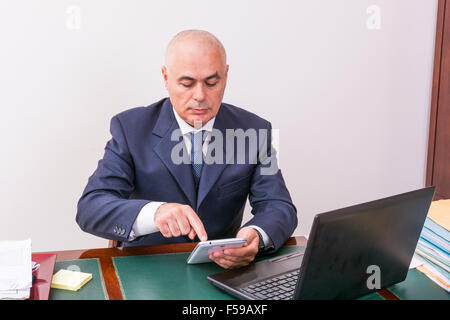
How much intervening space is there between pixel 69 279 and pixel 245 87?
6.11 feet

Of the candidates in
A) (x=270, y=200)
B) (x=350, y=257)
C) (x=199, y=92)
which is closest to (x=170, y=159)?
(x=199, y=92)

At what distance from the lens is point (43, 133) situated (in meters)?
2.68

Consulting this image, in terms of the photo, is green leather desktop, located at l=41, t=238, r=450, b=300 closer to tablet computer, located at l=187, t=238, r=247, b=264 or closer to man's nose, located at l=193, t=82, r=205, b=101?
tablet computer, located at l=187, t=238, r=247, b=264

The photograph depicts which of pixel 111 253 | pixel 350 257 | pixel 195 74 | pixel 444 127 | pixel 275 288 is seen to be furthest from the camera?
pixel 444 127

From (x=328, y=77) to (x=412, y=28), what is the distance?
0.67 m

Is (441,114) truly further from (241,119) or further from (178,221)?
(178,221)

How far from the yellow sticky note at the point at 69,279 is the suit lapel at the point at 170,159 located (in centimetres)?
66

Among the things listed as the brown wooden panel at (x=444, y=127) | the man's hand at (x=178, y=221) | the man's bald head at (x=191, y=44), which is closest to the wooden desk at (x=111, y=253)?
the man's hand at (x=178, y=221)

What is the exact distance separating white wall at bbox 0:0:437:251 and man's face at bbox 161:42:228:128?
90 cm

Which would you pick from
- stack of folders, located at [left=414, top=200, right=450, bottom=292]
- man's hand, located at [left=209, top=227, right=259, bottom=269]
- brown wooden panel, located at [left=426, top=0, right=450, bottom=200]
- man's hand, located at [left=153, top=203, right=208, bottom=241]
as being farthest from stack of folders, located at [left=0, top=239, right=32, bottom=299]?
brown wooden panel, located at [left=426, top=0, right=450, bottom=200]

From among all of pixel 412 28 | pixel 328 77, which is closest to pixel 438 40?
pixel 412 28

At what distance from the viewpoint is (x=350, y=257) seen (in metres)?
1.13

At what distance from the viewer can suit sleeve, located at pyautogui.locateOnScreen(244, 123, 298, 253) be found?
1677 mm
